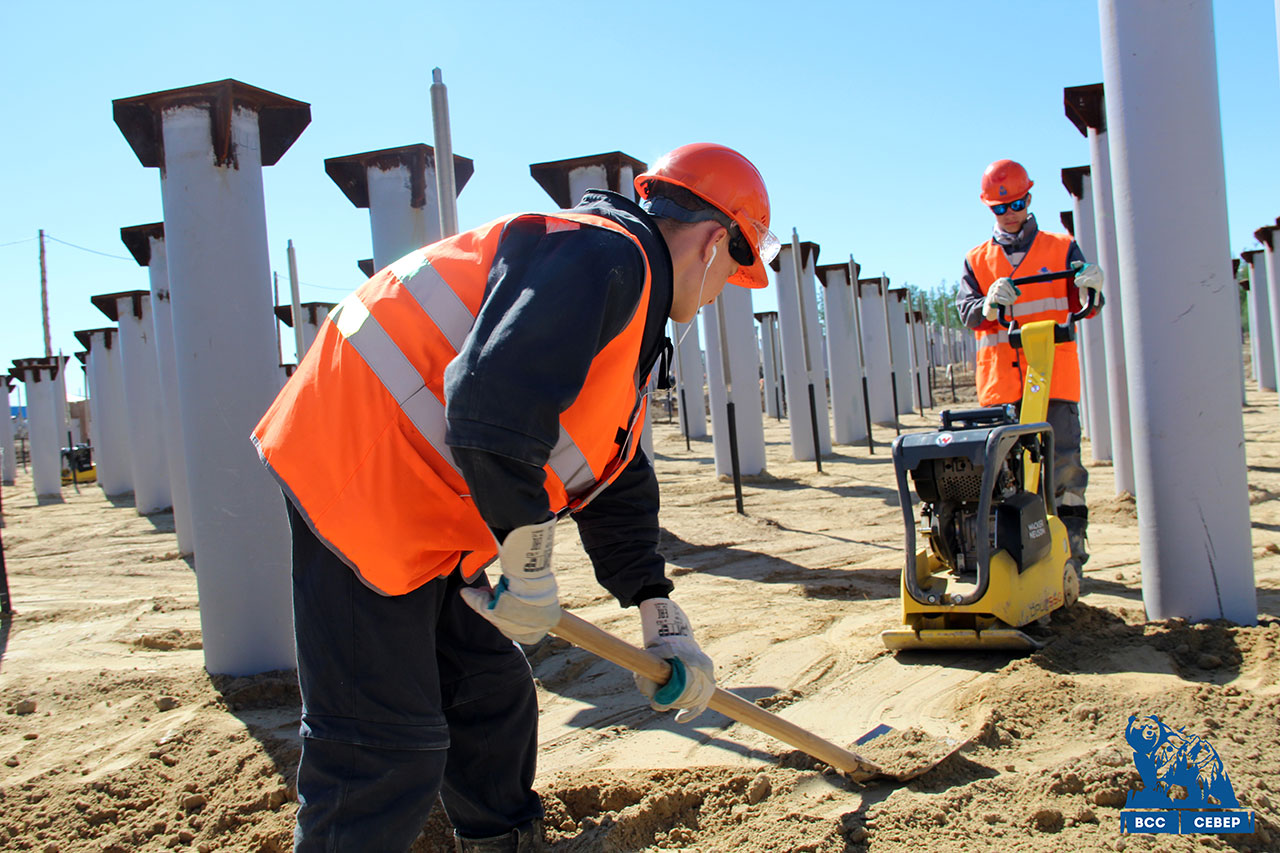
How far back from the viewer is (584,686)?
369cm

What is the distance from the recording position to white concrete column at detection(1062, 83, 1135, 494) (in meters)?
5.80

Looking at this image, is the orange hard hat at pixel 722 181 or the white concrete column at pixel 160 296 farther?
the white concrete column at pixel 160 296

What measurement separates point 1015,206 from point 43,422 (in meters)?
19.3

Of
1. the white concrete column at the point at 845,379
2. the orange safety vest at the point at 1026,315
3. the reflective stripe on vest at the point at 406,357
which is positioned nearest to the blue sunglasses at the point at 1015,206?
the orange safety vest at the point at 1026,315

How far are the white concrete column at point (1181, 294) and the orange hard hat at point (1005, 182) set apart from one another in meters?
0.84

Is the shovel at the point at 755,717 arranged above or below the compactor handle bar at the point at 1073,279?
below

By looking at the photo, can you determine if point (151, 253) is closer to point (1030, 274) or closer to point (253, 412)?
point (253, 412)

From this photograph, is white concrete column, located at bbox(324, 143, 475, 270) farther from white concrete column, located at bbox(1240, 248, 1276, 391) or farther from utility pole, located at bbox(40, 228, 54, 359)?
utility pole, located at bbox(40, 228, 54, 359)

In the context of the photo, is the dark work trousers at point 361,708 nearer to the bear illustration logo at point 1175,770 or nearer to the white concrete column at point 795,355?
the bear illustration logo at point 1175,770

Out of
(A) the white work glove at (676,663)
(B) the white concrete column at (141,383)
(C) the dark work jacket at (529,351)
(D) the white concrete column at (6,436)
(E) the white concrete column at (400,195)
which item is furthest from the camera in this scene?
(D) the white concrete column at (6,436)

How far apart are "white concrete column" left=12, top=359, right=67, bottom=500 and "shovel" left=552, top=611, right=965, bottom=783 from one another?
60.8 ft

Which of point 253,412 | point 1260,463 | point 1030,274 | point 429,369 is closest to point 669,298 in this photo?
point 429,369

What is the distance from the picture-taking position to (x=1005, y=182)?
447 cm

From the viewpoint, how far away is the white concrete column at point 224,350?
3.68 meters
